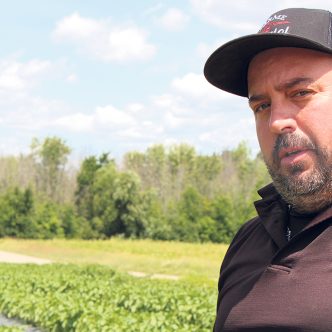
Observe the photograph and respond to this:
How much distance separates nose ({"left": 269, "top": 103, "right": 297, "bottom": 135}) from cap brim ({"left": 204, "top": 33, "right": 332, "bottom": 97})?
0.57 feet

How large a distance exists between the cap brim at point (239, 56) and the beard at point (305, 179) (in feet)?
0.83

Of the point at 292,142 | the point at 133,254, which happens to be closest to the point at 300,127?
the point at 292,142

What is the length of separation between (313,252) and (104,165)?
176 ft

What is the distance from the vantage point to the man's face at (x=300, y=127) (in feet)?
5.04

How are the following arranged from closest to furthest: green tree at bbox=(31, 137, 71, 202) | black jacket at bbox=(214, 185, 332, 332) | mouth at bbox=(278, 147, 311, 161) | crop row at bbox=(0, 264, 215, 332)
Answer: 1. black jacket at bbox=(214, 185, 332, 332)
2. mouth at bbox=(278, 147, 311, 161)
3. crop row at bbox=(0, 264, 215, 332)
4. green tree at bbox=(31, 137, 71, 202)

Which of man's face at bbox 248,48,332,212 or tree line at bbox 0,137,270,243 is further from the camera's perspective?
tree line at bbox 0,137,270,243

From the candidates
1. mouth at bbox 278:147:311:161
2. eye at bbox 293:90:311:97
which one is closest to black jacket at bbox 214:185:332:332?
mouth at bbox 278:147:311:161

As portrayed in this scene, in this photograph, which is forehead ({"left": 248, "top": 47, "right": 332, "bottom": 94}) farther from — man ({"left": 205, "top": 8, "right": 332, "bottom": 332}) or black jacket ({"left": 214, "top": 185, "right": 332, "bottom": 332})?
black jacket ({"left": 214, "top": 185, "right": 332, "bottom": 332})

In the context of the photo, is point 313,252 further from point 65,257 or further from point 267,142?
point 65,257

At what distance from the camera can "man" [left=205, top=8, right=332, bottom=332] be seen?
4.87 ft

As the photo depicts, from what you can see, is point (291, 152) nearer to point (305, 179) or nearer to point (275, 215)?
point (305, 179)

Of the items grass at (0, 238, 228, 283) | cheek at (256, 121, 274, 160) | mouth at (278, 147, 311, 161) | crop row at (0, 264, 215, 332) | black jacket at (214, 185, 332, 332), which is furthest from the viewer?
grass at (0, 238, 228, 283)

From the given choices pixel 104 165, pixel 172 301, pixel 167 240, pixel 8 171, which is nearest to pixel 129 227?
pixel 167 240

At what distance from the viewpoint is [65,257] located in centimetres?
3575
